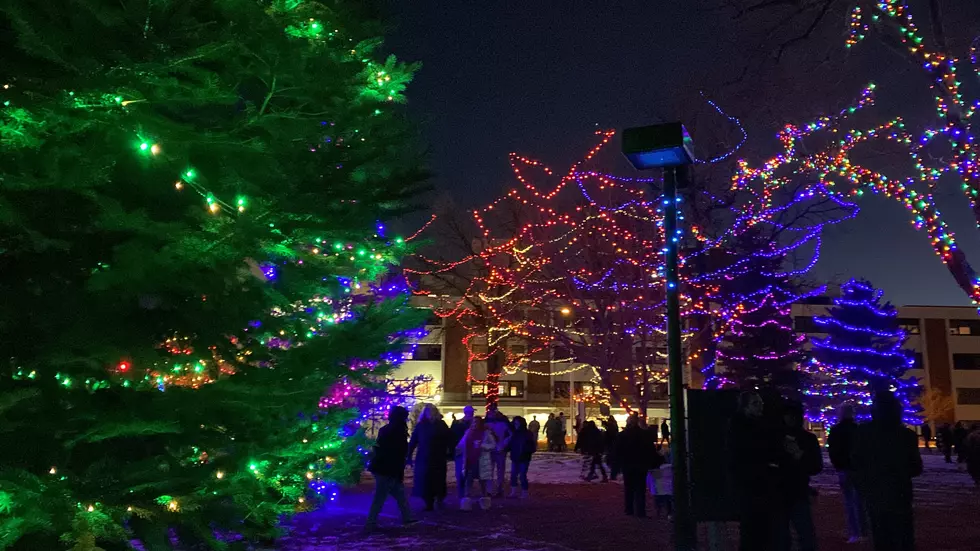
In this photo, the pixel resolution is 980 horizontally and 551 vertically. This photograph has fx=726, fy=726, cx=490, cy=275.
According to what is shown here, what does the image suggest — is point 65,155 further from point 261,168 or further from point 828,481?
point 828,481

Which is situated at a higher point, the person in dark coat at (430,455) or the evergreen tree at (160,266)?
the evergreen tree at (160,266)

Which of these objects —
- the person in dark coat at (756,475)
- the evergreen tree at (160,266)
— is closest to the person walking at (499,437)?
the person in dark coat at (756,475)

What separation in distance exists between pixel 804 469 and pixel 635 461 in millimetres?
5605

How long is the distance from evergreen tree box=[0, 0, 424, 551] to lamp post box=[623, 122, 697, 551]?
3827 millimetres

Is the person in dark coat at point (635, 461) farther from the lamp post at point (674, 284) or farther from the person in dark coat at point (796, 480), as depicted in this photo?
the person in dark coat at point (796, 480)

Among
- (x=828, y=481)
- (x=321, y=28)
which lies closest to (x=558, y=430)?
(x=828, y=481)

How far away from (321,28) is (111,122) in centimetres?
142

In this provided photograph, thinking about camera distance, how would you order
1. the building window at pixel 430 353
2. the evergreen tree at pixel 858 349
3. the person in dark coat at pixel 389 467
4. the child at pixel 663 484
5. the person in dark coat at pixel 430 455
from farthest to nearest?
the building window at pixel 430 353 < the evergreen tree at pixel 858 349 < the person in dark coat at pixel 430 455 < the child at pixel 663 484 < the person in dark coat at pixel 389 467

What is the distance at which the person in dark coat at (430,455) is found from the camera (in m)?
11.5

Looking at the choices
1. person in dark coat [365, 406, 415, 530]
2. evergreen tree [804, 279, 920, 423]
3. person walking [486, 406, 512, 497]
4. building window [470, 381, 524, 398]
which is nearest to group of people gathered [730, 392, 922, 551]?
person in dark coat [365, 406, 415, 530]

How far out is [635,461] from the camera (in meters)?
11.4

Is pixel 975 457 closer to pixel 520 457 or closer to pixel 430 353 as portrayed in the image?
pixel 520 457

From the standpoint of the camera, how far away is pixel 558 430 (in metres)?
33.8

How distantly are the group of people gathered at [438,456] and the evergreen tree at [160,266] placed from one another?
19.3 ft
